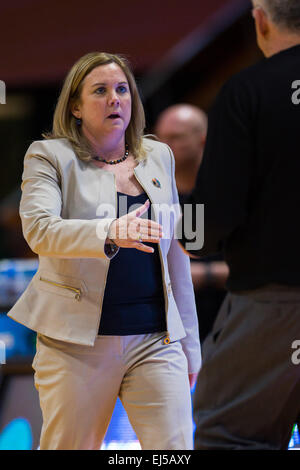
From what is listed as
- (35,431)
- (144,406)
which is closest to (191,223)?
(144,406)

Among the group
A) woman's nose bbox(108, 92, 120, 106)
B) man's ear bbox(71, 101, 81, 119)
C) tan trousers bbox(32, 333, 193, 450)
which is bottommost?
tan trousers bbox(32, 333, 193, 450)

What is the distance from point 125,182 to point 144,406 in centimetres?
66

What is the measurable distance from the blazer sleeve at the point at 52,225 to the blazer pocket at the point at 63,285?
0.12m

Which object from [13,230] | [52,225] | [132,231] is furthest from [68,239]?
[13,230]

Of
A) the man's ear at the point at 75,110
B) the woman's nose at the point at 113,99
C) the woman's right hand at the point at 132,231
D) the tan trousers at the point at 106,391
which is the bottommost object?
the tan trousers at the point at 106,391

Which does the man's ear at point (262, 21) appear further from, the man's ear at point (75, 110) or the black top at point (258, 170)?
the man's ear at point (75, 110)

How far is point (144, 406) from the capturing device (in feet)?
6.48

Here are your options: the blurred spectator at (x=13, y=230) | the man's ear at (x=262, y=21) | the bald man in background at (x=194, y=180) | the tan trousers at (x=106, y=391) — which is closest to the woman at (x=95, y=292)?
the tan trousers at (x=106, y=391)

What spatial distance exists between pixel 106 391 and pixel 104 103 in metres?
0.84

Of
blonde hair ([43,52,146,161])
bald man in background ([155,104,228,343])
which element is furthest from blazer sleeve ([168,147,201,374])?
bald man in background ([155,104,228,343])

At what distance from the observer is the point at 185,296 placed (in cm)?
218

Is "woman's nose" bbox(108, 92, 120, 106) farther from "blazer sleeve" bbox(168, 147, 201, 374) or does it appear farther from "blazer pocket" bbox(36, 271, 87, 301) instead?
"blazer pocket" bbox(36, 271, 87, 301)

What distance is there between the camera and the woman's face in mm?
2035

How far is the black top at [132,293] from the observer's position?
6.46ft
